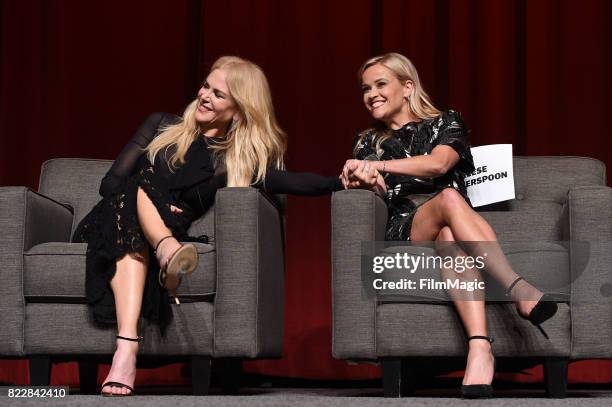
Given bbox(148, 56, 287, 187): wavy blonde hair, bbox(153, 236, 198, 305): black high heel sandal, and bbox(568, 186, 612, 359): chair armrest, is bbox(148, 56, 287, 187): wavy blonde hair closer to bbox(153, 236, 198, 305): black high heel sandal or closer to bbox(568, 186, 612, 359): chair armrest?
bbox(153, 236, 198, 305): black high heel sandal

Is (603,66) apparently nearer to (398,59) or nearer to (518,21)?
(518,21)

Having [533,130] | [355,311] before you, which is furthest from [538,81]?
[355,311]

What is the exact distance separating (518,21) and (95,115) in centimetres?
172

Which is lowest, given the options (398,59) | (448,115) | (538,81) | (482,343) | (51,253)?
(482,343)

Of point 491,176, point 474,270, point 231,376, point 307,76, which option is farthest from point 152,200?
point 307,76

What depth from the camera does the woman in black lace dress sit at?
217 cm

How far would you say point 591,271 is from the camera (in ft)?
7.79

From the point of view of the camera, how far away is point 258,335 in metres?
2.44

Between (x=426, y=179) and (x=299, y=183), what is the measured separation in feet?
1.26

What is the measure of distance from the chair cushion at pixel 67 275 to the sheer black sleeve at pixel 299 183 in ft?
0.93

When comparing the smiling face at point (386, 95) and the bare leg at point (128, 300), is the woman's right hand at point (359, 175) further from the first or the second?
the bare leg at point (128, 300)

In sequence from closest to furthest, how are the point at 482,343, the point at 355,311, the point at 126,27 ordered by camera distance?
the point at 482,343 → the point at 355,311 → the point at 126,27

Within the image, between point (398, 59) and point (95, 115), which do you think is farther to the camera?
point (95, 115)

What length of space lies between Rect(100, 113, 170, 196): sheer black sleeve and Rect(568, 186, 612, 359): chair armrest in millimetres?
1190
